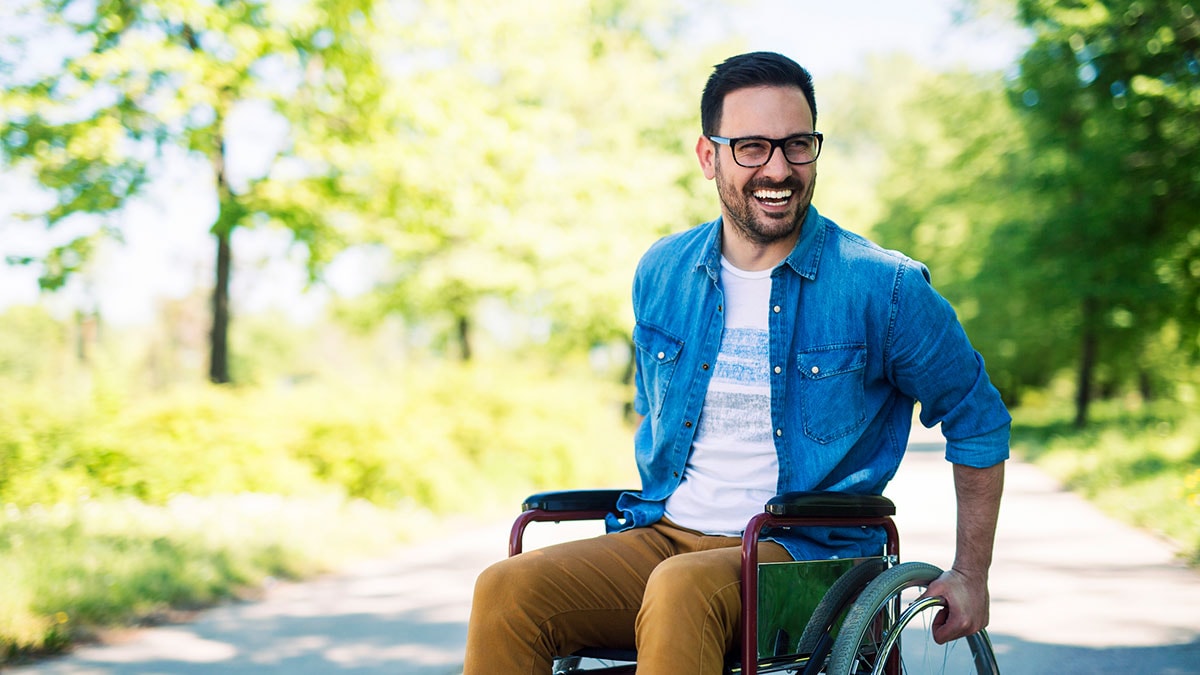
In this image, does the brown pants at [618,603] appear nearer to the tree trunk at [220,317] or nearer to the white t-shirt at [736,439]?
the white t-shirt at [736,439]

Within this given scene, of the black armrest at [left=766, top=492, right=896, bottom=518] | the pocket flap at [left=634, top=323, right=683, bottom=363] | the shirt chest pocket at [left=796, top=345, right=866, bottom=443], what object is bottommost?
the black armrest at [left=766, top=492, right=896, bottom=518]

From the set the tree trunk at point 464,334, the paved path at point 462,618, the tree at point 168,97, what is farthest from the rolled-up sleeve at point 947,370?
the tree trunk at point 464,334

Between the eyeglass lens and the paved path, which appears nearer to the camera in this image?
the eyeglass lens

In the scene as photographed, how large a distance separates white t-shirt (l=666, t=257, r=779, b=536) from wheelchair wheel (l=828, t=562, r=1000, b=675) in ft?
1.10

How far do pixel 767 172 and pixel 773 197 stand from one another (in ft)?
0.24

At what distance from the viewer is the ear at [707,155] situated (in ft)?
9.39

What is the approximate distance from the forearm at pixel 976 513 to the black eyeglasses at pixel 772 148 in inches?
30.5

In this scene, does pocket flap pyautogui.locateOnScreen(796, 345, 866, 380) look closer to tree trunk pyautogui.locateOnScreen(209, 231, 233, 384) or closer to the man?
the man

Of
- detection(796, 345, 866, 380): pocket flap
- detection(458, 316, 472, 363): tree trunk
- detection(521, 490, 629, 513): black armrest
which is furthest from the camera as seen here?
detection(458, 316, 472, 363): tree trunk

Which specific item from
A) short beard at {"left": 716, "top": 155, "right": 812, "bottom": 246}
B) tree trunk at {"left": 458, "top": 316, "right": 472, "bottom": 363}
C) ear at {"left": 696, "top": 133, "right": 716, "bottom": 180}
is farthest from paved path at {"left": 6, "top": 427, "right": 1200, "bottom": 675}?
tree trunk at {"left": 458, "top": 316, "right": 472, "bottom": 363}

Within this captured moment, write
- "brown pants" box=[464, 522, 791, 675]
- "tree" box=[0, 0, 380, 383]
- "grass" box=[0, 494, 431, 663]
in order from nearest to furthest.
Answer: "brown pants" box=[464, 522, 791, 675] → "grass" box=[0, 494, 431, 663] → "tree" box=[0, 0, 380, 383]

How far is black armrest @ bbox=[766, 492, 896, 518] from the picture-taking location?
2436 millimetres

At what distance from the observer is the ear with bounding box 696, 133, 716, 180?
286 centimetres

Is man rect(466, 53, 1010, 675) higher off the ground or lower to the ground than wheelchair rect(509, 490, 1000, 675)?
higher
